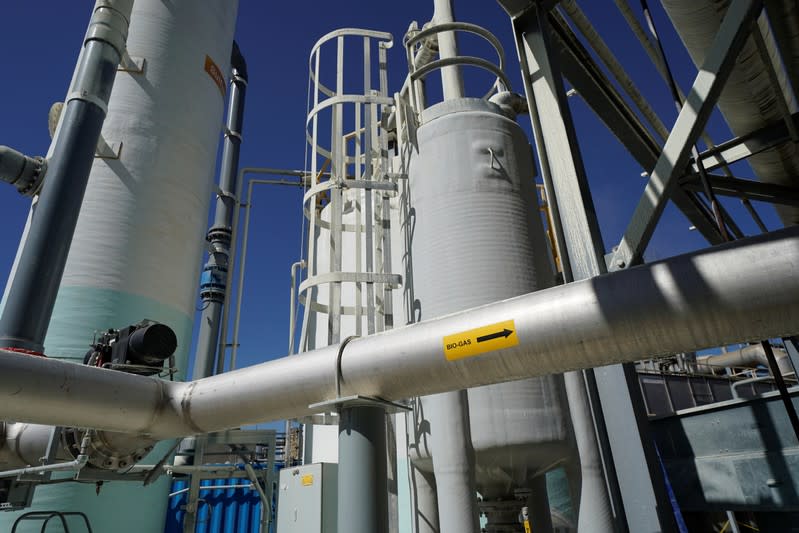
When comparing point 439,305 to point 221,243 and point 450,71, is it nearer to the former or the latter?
point 450,71

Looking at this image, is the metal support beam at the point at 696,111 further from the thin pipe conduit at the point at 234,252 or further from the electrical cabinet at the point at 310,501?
the thin pipe conduit at the point at 234,252

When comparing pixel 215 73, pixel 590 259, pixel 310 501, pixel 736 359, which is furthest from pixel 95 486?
pixel 736 359

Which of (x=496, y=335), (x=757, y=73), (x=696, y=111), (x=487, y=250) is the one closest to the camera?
(x=496, y=335)

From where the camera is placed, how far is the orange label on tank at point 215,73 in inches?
365

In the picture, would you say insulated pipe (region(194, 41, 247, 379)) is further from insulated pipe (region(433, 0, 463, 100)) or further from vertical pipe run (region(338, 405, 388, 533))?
vertical pipe run (region(338, 405, 388, 533))

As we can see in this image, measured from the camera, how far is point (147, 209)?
304 inches

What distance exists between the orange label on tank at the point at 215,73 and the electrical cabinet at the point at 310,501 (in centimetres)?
687

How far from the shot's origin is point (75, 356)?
6.64m

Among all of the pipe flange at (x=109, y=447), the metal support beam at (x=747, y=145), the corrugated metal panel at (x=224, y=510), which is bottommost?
the corrugated metal panel at (x=224, y=510)

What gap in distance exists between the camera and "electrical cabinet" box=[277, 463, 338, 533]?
667cm

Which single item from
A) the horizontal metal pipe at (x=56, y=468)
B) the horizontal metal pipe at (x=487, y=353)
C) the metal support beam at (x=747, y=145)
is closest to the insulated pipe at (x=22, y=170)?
the horizontal metal pipe at (x=56, y=468)

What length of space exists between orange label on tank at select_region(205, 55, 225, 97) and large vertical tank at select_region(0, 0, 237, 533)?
0.02 meters

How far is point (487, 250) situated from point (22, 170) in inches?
242

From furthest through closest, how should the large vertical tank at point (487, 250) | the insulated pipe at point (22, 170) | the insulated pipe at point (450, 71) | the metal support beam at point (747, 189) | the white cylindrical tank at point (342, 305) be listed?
1. the white cylindrical tank at point (342, 305)
2. the insulated pipe at point (450, 71)
3. the insulated pipe at point (22, 170)
4. the metal support beam at point (747, 189)
5. the large vertical tank at point (487, 250)
